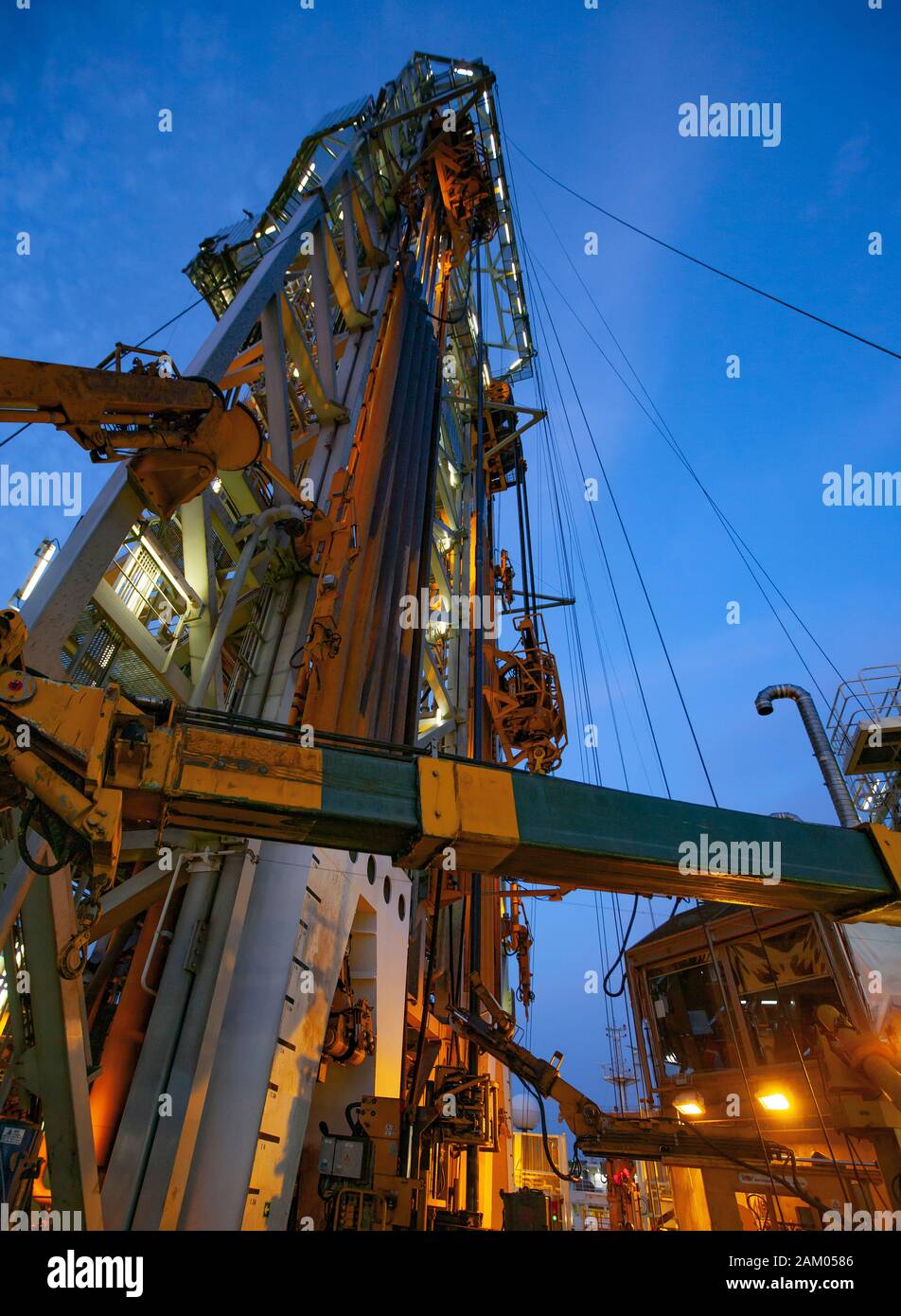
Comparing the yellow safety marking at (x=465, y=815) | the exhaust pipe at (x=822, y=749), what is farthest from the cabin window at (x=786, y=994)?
the yellow safety marking at (x=465, y=815)

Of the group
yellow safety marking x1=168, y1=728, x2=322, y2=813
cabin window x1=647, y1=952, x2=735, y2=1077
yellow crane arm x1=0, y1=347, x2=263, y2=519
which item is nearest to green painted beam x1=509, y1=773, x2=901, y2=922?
yellow safety marking x1=168, y1=728, x2=322, y2=813

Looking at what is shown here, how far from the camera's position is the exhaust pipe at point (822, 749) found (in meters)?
15.6

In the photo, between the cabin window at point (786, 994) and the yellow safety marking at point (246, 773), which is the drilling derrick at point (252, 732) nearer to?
the yellow safety marking at point (246, 773)

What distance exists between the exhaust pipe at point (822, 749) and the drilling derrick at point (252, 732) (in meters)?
9.49

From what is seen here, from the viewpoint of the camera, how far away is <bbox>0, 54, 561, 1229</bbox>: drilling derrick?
13.0 ft

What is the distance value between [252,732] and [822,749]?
17519mm

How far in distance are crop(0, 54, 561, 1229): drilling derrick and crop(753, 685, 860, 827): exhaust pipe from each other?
949cm

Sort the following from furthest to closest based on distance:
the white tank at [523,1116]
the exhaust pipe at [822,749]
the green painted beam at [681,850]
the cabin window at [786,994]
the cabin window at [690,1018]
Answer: the white tank at [523,1116]
the exhaust pipe at [822,749]
the cabin window at [690,1018]
the cabin window at [786,994]
the green painted beam at [681,850]

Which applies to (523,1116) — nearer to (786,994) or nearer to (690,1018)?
(690,1018)

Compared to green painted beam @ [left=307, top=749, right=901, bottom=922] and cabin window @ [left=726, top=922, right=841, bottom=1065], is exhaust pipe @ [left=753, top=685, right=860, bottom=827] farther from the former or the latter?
green painted beam @ [left=307, top=749, right=901, bottom=922]

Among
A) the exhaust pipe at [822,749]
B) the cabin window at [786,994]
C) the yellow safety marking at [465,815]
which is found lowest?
the yellow safety marking at [465,815]

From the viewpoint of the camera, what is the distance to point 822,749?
56.5 feet
